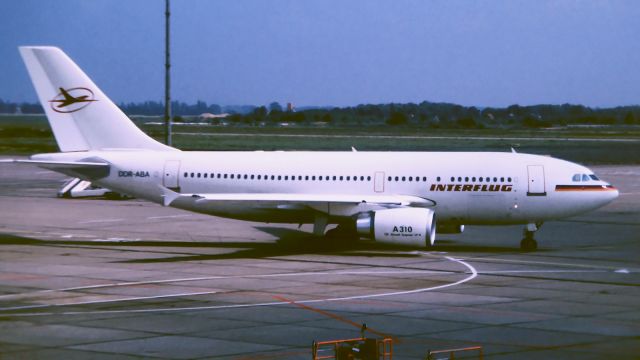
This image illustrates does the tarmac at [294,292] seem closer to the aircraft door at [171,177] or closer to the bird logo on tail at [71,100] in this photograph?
the aircraft door at [171,177]

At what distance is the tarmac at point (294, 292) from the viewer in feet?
79.2

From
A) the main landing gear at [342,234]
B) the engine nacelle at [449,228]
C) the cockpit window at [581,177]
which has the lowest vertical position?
the main landing gear at [342,234]

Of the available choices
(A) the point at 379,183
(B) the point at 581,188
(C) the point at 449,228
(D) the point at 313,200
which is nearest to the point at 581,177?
(B) the point at 581,188

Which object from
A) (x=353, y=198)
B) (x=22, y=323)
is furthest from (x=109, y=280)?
(x=353, y=198)

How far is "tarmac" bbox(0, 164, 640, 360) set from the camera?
2412cm

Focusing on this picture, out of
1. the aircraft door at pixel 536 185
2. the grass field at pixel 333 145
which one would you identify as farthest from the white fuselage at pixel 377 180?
the grass field at pixel 333 145

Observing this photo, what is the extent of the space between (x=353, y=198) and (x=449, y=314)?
14.7m

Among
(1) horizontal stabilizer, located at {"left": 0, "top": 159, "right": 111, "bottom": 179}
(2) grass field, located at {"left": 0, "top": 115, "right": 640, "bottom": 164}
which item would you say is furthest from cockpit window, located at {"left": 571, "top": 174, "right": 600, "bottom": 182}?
(2) grass field, located at {"left": 0, "top": 115, "right": 640, "bottom": 164}

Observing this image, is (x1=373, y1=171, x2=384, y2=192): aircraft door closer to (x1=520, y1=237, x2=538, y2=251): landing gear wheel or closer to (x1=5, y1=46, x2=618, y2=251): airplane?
(x1=5, y1=46, x2=618, y2=251): airplane

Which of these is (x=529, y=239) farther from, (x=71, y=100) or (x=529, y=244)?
(x=71, y=100)

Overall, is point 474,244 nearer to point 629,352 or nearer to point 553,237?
point 553,237

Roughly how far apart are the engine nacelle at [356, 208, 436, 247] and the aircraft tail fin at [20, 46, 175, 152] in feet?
39.2

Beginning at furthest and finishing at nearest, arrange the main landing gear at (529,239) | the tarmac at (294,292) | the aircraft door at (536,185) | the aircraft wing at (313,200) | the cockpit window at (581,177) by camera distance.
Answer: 1. the main landing gear at (529,239)
2. the cockpit window at (581,177)
3. the aircraft door at (536,185)
4. the aircraft wing at (313,200)
5. the tarmac at (294,292)

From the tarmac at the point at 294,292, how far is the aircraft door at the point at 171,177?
8.52 feet
